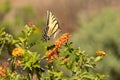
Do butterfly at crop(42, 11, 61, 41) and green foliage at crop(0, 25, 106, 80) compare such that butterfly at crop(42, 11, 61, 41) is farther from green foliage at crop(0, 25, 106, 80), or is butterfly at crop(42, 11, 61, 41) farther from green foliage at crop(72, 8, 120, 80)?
green foliage at crop(72, 8, 120, 80)

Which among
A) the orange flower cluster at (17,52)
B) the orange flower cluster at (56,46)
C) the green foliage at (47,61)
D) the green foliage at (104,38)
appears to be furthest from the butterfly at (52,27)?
the green foliage at (104,38)

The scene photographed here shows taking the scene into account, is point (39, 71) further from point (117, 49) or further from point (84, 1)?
point (84, 1)

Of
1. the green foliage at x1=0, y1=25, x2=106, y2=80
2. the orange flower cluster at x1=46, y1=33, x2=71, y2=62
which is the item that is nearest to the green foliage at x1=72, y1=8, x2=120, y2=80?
the green foliage at x1=0, y1=25, x2=106, y2=80

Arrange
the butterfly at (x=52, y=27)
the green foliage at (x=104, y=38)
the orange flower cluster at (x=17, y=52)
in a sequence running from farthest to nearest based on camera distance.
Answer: the green foliage at (x=104, y=38), the butterfly at (x=52, y=27), the orange flower cluster at (x=17, y=52)

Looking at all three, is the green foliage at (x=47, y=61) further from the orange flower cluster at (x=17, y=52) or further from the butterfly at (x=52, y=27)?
the butterfly at (x=52, y=27)

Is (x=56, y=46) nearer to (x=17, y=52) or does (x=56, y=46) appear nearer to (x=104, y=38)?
(x=17, y=52)

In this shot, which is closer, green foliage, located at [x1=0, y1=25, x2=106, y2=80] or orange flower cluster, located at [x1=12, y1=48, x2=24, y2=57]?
orange flower cluster, located at [x1=12, y1=48, x2=24, y2=57]

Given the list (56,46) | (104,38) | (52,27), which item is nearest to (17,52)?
(56,46)
